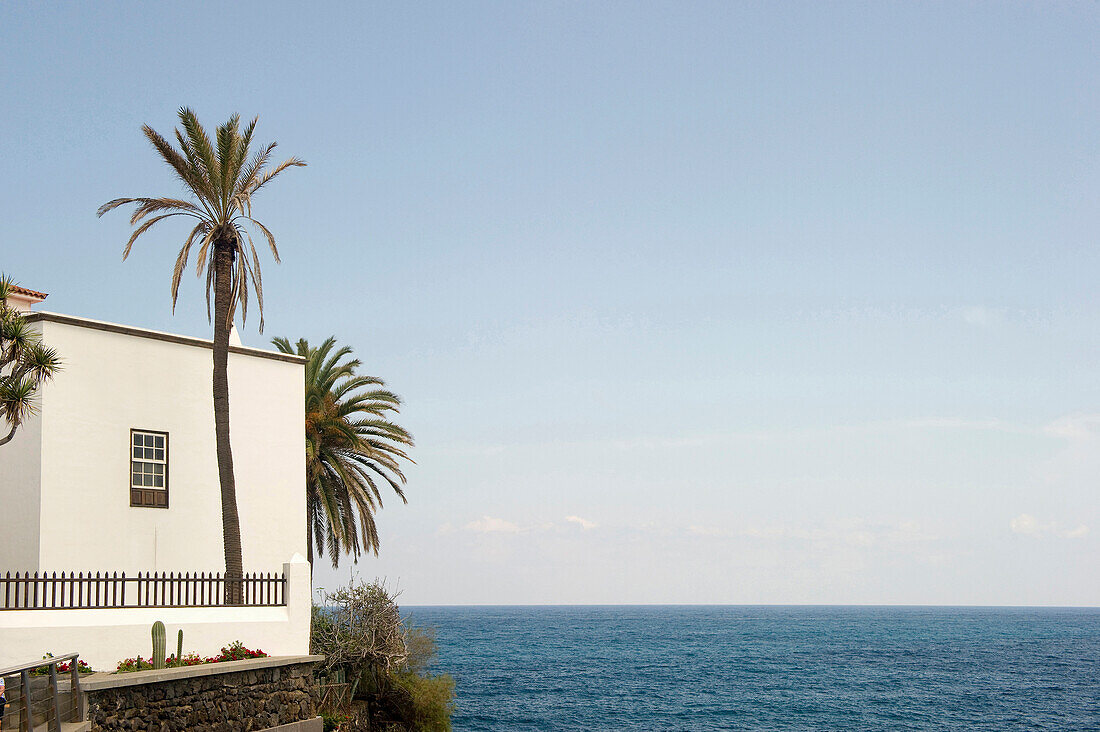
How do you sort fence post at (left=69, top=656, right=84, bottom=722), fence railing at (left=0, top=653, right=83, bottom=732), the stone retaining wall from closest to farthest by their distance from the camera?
fence railing at (left=0, top=653, right=83, bottom=732) → fence post at (left=69, top=656, right=84, bottom=722) → the stone retaining wall

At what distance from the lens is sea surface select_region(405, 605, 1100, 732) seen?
173 ft

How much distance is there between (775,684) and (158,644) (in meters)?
61.3

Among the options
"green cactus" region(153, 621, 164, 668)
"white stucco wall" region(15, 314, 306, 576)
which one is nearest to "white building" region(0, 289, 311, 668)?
"white stucco wall" region(15, 314, 306, 576)

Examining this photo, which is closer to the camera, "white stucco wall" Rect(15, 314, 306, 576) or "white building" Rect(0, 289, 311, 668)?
"white building" Rect(0, 289, 311, 668)

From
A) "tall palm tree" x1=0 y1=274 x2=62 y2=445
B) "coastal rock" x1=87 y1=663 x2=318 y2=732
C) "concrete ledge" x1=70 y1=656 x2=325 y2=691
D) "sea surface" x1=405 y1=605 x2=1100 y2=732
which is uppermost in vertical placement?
"tall palm tree" x1=0 y1=274 x2=62 y2=445

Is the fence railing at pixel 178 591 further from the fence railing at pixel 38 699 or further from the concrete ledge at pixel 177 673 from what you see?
the fence railing at pixel 38 699

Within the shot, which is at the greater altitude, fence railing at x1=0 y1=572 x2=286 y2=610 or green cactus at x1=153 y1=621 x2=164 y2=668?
fence railing at x1=0 y1=572 x2=286 y2=610

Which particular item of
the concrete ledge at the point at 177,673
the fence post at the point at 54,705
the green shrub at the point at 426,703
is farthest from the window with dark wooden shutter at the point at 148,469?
the green shrub at the point at 426,703

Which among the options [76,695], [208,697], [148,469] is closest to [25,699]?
[76,695]

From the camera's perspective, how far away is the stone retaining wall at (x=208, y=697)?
17.0 metres

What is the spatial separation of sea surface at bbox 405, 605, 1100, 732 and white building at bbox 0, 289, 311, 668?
1092 inches

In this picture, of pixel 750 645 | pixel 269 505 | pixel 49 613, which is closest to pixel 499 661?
pixel 750 645

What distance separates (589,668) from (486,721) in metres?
36.4

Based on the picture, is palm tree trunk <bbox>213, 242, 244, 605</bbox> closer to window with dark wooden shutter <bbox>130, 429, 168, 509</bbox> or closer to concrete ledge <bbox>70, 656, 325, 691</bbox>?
window with dark wooden shutter <bbox>130, 429, 168, 509</bbox>
